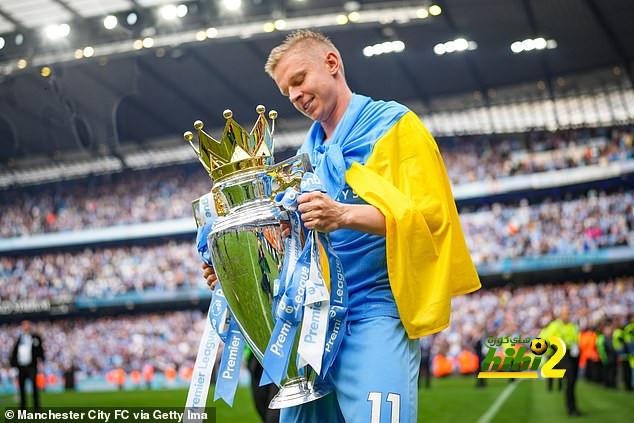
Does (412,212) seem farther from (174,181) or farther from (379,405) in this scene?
(174,181)

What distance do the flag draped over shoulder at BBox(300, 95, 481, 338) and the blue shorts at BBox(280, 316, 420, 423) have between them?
60 millimetres

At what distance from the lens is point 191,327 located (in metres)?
23.4

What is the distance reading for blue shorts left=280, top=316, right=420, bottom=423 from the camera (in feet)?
5.88

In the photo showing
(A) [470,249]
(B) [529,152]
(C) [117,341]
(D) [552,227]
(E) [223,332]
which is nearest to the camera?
(E) [223,332]

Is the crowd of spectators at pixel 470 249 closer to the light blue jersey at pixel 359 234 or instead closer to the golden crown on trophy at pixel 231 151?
the light blue jersey at pixel 359 234

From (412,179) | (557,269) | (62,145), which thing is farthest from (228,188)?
(557,269)

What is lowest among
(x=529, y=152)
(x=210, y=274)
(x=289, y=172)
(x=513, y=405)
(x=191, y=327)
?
(x=513, y=405)

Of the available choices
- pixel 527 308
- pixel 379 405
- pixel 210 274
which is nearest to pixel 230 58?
pixel 527 308

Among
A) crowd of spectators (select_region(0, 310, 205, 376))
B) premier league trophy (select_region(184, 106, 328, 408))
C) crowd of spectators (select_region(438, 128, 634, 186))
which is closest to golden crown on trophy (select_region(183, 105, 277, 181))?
premier league trophy (select_region(184, 106, 328, 408))

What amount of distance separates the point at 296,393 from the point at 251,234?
0.42 m

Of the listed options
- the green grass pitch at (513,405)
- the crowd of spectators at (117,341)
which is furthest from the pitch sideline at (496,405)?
the crowd of spectators at (117,341)

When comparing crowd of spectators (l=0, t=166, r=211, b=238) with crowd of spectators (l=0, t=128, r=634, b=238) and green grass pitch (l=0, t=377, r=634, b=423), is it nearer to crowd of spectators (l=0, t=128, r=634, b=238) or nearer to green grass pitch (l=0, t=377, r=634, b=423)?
crowd of spectators (l=0, t=128, r=634, b=238)

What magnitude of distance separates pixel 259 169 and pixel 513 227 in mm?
20201

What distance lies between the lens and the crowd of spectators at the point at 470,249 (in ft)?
65.8
